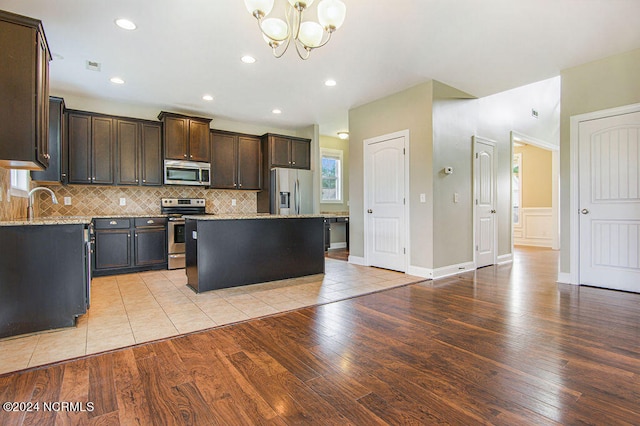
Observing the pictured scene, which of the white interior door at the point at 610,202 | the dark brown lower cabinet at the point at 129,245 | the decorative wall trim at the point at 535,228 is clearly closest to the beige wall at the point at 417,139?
the white interior door at the point at 610,202

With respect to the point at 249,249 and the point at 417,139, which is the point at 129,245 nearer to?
the point at 249,249

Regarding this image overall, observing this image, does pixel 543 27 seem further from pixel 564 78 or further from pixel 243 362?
pixel 243 362

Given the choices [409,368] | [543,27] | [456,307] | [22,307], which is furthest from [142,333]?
[543,27]

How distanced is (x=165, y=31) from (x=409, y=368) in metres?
3.55

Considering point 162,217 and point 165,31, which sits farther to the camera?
point 162,217

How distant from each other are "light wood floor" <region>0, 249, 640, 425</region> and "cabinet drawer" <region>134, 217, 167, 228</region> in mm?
3083

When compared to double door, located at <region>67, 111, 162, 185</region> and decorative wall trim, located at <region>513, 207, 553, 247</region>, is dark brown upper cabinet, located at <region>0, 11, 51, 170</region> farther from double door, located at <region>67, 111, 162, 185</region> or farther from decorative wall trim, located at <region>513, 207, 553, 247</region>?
decorative wall trim, located at <region>513, 207, 553, 247</region>

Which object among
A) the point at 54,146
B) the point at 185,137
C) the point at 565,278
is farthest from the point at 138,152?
the point at 565,278

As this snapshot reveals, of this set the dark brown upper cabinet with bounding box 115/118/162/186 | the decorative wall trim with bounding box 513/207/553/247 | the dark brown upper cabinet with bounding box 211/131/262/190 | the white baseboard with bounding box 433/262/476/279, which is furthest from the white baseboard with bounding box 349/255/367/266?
the decorative wall trim with bounding box 513/207/553/247

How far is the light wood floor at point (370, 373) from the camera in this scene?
4.86 feet

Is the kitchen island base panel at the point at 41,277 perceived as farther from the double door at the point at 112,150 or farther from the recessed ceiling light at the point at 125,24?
the double door at the point at 112,150

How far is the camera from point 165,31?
3111 millimetres

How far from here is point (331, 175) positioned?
7711 mm

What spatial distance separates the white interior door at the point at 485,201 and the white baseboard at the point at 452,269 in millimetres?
291
